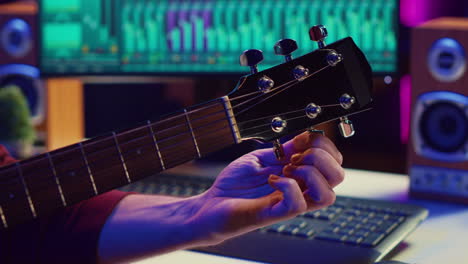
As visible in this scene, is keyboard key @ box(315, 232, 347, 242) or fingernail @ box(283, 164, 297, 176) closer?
fingernail @ box(283, 164, 297, 176)

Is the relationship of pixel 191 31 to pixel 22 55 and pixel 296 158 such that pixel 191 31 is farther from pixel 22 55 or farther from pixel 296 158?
pixel 296 158

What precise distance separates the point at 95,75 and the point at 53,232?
625 millimetres

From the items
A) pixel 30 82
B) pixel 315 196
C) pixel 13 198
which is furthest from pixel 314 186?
pixel 30 82

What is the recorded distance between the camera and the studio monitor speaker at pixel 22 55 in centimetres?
146

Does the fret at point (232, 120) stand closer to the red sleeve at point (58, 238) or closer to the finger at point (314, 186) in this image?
the finger at point (314, 186)

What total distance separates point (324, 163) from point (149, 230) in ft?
0.72

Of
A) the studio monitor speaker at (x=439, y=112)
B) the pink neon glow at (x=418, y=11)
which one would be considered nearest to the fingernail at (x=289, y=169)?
the studio monitor speaker at (x=439, y=112)

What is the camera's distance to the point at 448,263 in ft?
2.56

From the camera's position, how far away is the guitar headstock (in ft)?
2.27

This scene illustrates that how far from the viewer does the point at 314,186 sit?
26.5 inches

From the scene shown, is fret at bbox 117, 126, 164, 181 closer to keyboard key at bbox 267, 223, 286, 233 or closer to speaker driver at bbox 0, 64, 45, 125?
keyboard key at bbox 267, 223, 286, 233

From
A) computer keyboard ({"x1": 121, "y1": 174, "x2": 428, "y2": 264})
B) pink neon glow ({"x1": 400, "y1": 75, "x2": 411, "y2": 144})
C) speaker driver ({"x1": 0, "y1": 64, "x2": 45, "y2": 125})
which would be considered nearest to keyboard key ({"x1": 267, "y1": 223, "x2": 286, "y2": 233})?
computer keyboard ({"x1": 121, "y1": 174, "x2": 428, "y2": 264})

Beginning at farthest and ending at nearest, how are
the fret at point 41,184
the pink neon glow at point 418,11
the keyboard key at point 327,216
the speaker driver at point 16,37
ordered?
the speaker driver at point 16,37 → the pink neon glow at point 418,11 → the keyboard key at point 327,216 → the fret at point 41,184

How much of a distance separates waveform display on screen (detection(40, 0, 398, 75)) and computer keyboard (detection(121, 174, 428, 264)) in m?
0.39
